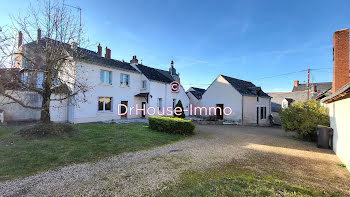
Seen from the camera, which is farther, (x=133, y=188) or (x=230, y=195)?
(x=133, y=188)

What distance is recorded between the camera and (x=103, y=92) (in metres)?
14.9

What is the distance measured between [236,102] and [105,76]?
15.3 m

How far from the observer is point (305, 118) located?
389 inches

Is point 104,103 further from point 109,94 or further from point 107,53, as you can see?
point 107,53

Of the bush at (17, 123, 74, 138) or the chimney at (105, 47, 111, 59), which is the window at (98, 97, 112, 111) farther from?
the chimney at (105, 47, 111, 59)

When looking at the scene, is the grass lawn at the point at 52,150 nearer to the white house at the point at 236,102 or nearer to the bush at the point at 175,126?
the bush at the point at 175,126

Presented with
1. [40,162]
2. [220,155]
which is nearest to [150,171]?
[220,155]

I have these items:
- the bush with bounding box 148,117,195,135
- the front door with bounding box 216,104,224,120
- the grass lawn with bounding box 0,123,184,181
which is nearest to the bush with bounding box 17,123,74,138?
the grass lawn with bounding box 0,123,184,181

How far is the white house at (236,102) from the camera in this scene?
18641 millimetres

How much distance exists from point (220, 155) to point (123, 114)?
12898mm

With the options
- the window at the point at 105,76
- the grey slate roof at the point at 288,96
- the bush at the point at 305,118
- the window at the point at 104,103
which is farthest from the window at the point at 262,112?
the window at the point at 105,76

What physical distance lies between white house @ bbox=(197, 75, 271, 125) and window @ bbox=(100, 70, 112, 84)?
12.8 meters

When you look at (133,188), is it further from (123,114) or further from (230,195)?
(123,114)

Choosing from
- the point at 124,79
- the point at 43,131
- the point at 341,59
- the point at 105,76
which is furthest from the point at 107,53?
the point at 341,59
